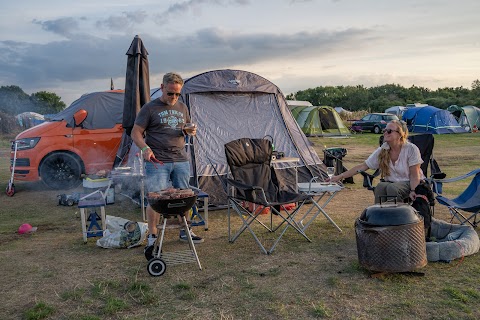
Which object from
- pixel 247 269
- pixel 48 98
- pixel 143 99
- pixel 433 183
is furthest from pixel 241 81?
pixel 48 98

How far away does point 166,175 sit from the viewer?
427 centimetres

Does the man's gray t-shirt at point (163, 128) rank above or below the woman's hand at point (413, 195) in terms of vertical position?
above

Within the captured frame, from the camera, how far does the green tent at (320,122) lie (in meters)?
20.0

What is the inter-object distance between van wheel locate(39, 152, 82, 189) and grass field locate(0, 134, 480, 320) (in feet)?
9.57

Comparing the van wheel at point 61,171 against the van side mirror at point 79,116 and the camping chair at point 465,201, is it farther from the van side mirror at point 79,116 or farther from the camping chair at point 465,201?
the camping chair at point 465,201

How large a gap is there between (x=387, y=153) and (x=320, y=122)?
16.2 metres

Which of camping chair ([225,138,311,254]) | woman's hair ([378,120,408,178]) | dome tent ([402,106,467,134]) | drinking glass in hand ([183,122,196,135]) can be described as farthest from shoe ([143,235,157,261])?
dome tent ([402,106,467,134])

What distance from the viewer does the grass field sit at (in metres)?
3.05

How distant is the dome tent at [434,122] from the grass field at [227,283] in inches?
729

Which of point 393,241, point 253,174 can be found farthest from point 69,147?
point 393,241

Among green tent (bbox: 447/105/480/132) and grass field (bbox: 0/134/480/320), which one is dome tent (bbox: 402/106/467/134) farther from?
grass field (bbox: 0/134/480/320)

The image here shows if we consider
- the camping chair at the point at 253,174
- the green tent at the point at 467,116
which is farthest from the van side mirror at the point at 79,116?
the green tent at the point at 467,116

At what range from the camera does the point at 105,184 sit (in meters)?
6.46

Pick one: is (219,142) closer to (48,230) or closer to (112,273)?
(48,230)
